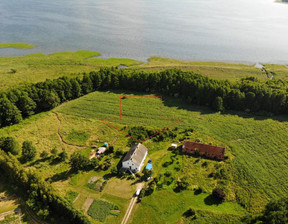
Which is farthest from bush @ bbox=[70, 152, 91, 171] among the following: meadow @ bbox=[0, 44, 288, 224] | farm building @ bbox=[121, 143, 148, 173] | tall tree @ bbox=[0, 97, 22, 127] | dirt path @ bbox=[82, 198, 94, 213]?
tall tree @ bbox=[0, 97, 22, 127]

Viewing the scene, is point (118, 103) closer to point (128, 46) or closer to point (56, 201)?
point (56, 201)

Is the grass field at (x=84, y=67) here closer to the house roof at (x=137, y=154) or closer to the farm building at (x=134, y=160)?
the house roof at (x=137, y=154)

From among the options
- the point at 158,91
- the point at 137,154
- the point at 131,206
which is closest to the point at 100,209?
the point at 131,206

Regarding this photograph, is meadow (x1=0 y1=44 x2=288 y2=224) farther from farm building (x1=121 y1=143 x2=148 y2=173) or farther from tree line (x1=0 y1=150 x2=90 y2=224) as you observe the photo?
tree line (x1=0 y1=150 x2=90 y2=224)

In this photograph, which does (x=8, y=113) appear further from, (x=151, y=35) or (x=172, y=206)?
(x=151, y=35)

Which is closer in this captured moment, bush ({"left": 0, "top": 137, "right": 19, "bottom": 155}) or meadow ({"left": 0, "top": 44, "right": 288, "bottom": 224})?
meadow ({"left": 0, "top": 44, "right": 288, "bottom": 224})

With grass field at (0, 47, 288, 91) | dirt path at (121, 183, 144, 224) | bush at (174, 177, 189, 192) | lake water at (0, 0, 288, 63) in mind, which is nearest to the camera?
dirt path at (121, 183, 144, 224)
